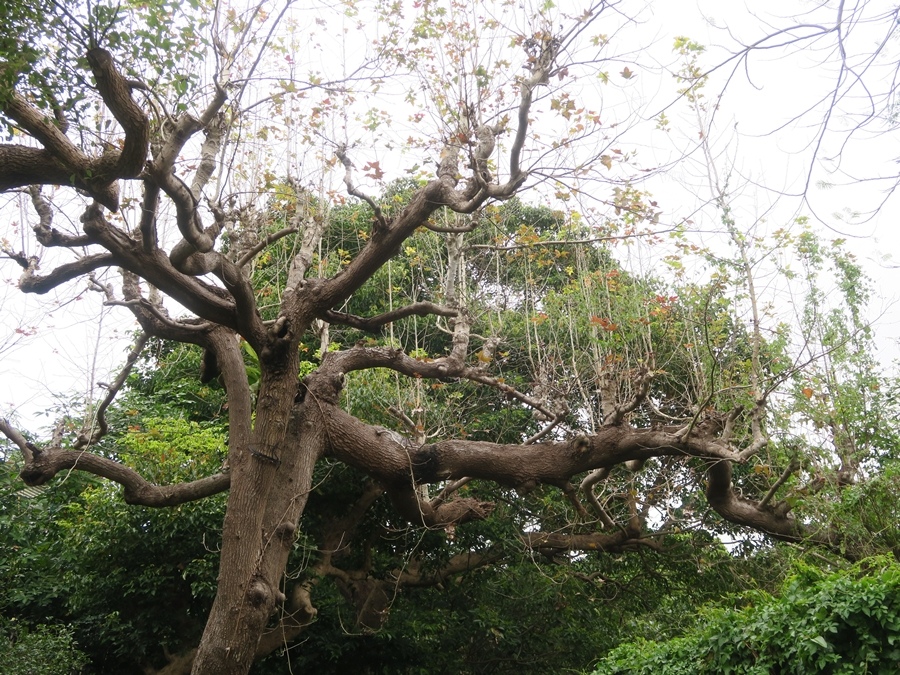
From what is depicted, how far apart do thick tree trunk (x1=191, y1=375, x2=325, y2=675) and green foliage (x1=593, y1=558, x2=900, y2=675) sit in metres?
2.34

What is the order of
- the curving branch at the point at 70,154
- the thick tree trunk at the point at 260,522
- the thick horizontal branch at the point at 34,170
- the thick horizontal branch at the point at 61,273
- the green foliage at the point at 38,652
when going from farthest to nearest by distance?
the green foliage at the point at 38,652 → the thick horizontal branch at the point at 61,273 → the thick tree trunk at the point at 260,522 → the thick horizontal branch at the point at 34,170 → the curving branch at the point at 70,154

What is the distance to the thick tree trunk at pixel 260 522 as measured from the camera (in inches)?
172

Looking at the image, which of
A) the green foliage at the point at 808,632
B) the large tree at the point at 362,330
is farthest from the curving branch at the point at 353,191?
the green foliage at the point at 808,632

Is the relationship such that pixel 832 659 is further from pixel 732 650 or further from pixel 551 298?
pixel 551 298

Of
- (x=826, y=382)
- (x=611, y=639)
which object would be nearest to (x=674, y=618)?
(x=611, y=639)

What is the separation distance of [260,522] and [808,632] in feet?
10.4

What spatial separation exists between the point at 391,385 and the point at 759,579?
4.16 meters

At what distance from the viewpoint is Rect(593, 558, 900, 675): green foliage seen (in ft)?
9.94

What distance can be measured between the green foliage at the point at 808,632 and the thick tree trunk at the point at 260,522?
234 cm

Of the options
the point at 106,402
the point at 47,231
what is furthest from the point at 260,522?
the point at 47,231

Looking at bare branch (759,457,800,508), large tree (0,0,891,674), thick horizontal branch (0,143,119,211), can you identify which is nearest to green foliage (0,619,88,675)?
large tree (0,0,891,674)

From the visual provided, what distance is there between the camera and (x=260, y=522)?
4793 mm

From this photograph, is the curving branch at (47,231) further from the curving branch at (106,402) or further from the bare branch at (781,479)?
the bare branch at (781,479)

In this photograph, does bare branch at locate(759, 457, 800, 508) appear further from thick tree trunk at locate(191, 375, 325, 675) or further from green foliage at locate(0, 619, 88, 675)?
green foliage at locate(0, 619, 88, 675)
